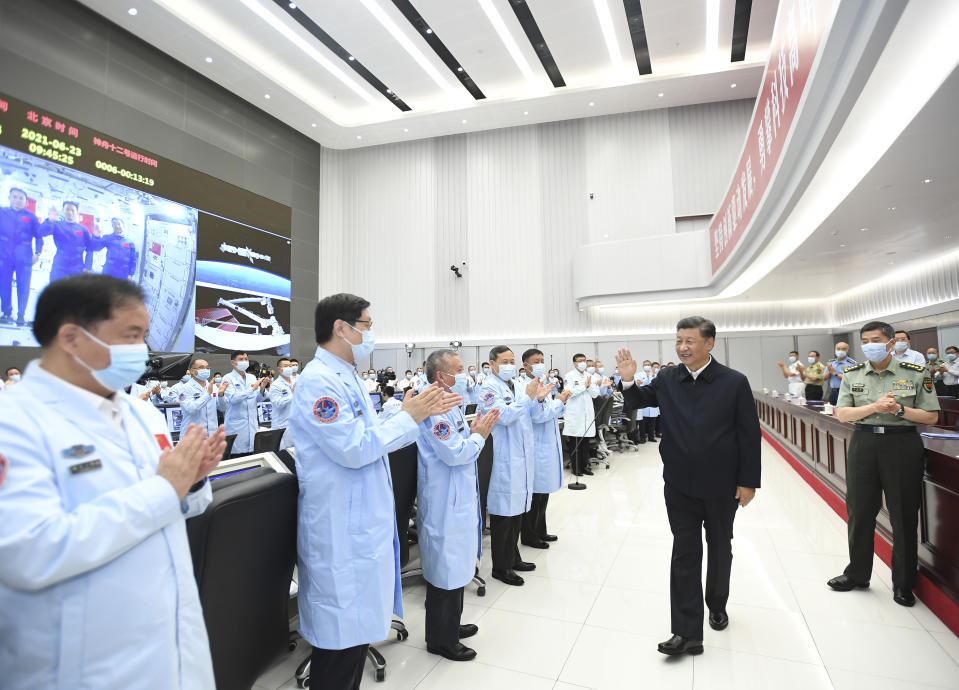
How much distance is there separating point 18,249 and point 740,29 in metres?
14.8

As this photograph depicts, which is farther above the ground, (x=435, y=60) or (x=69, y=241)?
(x=435, y=60)

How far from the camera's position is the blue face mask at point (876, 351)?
9.34 ft

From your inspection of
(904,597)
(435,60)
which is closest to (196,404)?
(904,597)

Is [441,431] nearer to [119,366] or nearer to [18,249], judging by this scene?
[119,366]

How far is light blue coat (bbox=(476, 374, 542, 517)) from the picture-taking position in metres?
3.27

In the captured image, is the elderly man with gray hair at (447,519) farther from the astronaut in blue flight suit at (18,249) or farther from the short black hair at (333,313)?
the astronaut in blue flight suit at (18,249)

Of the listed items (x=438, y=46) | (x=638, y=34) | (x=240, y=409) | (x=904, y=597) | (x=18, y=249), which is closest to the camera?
(x=904, y=597)

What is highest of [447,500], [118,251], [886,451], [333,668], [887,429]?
[118,251]

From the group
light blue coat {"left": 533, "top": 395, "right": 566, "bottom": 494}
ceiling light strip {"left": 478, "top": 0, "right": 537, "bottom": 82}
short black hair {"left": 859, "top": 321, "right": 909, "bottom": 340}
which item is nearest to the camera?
short black hair {"left": 859, "top": 321, "right": 909, "bottom": 340}

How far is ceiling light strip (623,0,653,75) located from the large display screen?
31.3ft

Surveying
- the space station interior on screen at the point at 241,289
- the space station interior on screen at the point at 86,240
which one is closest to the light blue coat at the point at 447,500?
the space station interior on screen at the point at 86,240

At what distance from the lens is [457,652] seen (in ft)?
7.86

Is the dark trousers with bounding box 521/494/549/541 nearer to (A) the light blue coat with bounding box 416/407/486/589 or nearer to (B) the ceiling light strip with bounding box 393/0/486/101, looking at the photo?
(A) the light blue coat with bounding box 416/407/486/589

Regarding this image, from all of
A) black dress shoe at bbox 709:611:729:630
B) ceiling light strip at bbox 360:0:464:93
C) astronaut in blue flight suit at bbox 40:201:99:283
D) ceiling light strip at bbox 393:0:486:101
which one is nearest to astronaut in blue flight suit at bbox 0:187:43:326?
astronaut in blue flight suit at bbox 40:201:99:283
